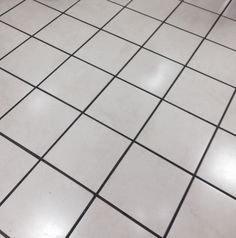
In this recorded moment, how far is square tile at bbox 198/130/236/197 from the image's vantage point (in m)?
1.35

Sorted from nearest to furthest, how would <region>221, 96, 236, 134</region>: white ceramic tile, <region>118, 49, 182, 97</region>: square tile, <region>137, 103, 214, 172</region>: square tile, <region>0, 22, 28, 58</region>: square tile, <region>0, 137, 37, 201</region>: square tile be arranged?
<region>0, 137, 37, 201</region>: square tile, <region>137, 103, 214, 172</region>: square tile, <region>221, 96, 236, 134</region>: white ceramic tile, <region>118, 49, 182, 97</region>: square tile, <region>0, 22, 28, 58</region>: square tile

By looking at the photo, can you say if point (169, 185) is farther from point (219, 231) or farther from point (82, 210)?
point (82, 210)

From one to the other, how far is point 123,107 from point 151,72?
34 cm

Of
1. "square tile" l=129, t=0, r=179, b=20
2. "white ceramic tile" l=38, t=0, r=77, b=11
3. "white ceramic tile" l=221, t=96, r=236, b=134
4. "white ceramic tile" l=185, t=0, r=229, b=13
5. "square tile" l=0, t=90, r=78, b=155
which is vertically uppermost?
"white ceramic tile" l=185, t=0, r=229, b=13

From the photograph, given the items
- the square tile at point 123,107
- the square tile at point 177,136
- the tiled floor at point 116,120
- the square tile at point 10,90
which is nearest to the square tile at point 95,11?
the tiled floor at point 116,120

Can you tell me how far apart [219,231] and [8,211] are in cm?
90

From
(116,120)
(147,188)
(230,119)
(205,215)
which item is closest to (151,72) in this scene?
(116,120)

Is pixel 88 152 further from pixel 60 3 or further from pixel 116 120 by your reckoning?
pixel 60 3

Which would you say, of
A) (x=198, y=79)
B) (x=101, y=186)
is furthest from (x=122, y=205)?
(x=198, y=79)

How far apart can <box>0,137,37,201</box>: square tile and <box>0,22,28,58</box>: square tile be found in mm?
701

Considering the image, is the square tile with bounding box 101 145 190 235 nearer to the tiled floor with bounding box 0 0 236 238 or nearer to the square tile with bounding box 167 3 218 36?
the tiled floor with bounding box 0 0 236 238

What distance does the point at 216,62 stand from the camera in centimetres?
186

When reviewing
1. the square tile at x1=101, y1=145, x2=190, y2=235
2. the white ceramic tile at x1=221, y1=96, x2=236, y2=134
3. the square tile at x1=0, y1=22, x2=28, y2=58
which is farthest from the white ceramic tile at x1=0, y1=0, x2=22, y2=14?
the white ceramic tile at x1=221, y1=96, x2=236, y2=134

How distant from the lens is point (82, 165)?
1360mm
